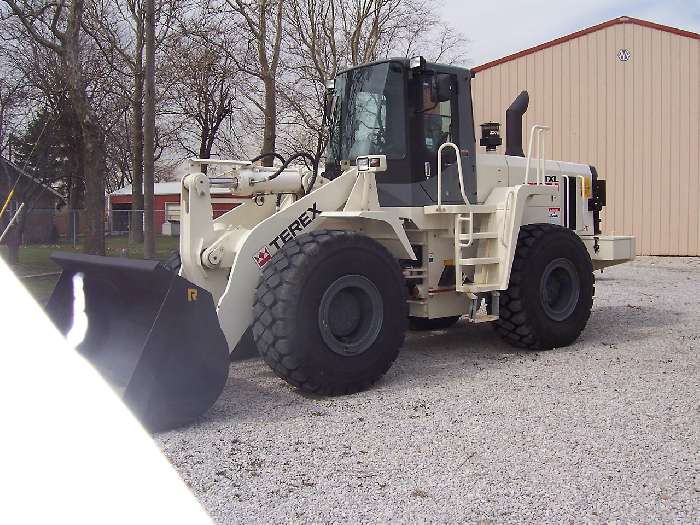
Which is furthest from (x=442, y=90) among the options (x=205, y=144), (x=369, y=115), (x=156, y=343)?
(x=205, y=144)

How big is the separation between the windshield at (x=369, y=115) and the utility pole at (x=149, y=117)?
272 inches

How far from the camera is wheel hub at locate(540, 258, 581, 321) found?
25.0ft

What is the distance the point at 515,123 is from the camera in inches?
333

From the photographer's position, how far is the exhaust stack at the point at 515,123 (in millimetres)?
8312

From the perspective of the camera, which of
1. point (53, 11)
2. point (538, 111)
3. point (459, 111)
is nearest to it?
point (459, 111)

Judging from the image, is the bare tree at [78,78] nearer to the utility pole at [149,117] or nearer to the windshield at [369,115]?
the utility pole at [149,117]

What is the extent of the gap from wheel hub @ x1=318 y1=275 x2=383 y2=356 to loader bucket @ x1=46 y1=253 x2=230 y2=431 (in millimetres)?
981

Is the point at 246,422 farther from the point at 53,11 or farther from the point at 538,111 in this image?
the point at 538,111

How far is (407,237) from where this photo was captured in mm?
6719

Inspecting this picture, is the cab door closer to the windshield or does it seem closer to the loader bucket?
the windshield

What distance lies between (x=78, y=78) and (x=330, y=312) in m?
8.72

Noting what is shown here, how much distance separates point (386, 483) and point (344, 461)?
41 cm

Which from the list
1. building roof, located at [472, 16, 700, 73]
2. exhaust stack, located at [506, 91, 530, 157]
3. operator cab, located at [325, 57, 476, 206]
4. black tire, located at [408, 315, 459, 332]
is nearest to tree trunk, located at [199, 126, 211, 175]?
building roof, located at [472, 16, 700, 73]

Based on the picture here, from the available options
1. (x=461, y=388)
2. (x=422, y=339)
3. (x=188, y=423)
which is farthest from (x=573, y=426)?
(x=422, y=339)
